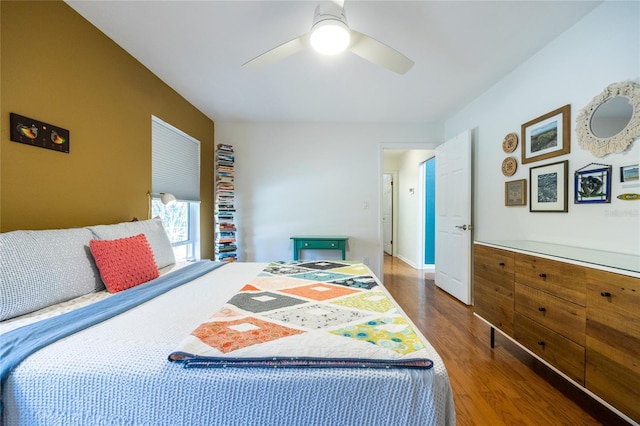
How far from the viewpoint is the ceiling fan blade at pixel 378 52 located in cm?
156

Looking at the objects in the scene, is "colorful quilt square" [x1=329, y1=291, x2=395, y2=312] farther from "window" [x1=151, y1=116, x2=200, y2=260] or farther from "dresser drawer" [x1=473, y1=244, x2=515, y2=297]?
"window" [x1=151, y1=116, x2=200, y2=260]

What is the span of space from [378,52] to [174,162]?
94.4 inches

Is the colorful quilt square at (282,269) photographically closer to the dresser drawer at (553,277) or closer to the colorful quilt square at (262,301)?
the colorful quilt square at (262,301)

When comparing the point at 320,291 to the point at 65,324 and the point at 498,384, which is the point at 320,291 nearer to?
the point at 65,324

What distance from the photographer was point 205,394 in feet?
2.47

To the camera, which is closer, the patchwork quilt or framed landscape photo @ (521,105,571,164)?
the patchwork quilt

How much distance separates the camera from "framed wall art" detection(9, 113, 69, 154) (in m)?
1.39

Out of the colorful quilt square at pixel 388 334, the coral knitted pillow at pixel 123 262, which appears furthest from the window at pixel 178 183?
the colorful quilt square at pixel 388 334

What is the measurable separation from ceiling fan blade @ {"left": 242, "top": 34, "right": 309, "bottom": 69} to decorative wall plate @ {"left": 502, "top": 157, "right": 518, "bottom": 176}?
2.13 m

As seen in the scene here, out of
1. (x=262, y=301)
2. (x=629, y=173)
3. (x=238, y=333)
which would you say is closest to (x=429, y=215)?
(x=629, y=173)

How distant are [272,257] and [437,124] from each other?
3112mm

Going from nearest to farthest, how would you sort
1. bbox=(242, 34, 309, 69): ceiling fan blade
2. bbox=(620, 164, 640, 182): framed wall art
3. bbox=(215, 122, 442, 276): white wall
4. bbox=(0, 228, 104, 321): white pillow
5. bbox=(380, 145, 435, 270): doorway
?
bbox=(0, 228, 104, 321): white pillow → bbox=(620, 164, 640, 182): framed wall art → bbox=(242, 34, 309, 69): ceiling fan blade → bbox=(215, 122, 442, 276): white wall → bbox=(380, 145, 435, 270): doorway

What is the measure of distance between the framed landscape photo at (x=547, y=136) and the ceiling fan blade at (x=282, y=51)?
193 centimetres

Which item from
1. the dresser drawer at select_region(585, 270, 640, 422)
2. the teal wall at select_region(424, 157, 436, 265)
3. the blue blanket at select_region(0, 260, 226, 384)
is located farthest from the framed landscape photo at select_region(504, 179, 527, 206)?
the blue blanket at select_region(0, 260, 226, 384)
